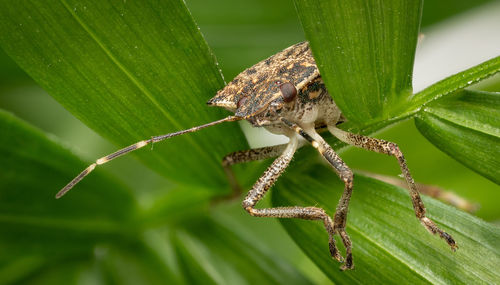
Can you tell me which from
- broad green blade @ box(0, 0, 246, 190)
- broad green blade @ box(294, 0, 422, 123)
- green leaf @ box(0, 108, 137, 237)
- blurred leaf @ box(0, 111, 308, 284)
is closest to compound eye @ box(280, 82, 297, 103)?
broad green blade @ box(0, 0, 246, 190)

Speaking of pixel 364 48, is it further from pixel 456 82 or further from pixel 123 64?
pixel 123 64

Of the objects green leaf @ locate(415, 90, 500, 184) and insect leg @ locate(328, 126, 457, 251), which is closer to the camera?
green leaf @ locate(415, 90, 500, 184)

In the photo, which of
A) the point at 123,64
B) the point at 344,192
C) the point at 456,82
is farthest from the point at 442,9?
the point at 123,64

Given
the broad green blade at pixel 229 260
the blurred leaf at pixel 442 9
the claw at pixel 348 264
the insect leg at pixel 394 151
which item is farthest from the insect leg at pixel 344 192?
the blurred leaf at pixel 442 9

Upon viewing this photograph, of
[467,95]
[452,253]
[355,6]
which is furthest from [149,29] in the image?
[452,253]

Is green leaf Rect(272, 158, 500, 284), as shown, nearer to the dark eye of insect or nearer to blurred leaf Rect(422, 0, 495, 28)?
the dark eye of insect

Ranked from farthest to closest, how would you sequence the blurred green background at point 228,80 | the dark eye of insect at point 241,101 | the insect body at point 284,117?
the blurred green background at point 228,80 → the dark eye of insect at point 241,101 → the insect body at point 284,117

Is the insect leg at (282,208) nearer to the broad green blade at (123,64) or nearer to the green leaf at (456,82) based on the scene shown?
the broad green blade at (123,64)
